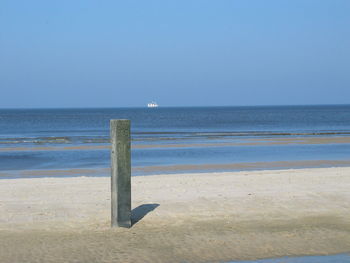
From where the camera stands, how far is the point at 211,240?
7945mm

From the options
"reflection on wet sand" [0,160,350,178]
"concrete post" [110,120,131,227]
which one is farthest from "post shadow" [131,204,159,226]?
"reflection on wet sand" [0,160,350,178]

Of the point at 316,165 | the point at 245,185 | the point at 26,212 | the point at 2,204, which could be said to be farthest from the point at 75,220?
the point at 316,165

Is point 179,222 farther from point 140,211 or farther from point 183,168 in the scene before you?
point 183,168

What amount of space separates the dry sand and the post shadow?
0.7 inches

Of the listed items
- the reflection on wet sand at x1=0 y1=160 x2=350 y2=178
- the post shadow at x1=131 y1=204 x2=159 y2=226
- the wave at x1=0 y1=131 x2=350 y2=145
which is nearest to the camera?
the post shadow at x1=131 y1=204 x2=159 y2=226

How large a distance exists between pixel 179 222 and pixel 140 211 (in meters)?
1.02

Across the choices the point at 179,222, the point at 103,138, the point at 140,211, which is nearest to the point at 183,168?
the point at 140,211

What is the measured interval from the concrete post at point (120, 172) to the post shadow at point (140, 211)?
1.24 feet

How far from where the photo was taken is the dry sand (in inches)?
294

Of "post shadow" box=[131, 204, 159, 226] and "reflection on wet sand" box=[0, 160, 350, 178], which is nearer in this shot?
"post shadow" box=[131, 204, 159, 226]

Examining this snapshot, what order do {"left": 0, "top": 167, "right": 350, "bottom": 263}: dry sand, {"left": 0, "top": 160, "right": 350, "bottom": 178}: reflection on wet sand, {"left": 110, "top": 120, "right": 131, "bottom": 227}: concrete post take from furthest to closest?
1. {"left": 0, "top": 160, "right": 350, "bottom": 178}: reflection on wet sand
2. {"left": 110, "top": 120, "right": 131, "bottom": 227}: concrete post
3. {"left": 0, "top": 167, "right": 350, "bottom": 263}: dry sand

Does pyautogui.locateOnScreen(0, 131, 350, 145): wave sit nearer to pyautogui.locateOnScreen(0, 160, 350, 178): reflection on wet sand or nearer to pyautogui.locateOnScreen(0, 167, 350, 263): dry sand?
pyautogui.locateOnScreen(0, 160, 350, 178): reflection on wet sand

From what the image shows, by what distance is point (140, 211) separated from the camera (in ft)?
31.7

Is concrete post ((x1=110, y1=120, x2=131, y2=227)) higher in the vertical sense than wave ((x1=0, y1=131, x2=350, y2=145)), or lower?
higher
